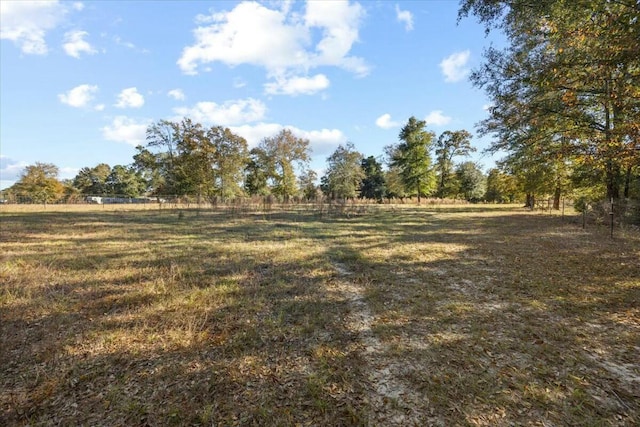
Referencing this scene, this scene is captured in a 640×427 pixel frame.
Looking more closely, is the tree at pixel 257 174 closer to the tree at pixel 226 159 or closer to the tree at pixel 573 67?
the tree at pixel 226 159

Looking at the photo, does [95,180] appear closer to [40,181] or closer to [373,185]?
[40,181]

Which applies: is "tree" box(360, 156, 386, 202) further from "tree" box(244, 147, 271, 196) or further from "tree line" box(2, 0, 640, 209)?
"tree" box(244, 147, 271, 196)

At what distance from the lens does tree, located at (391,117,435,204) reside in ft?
115

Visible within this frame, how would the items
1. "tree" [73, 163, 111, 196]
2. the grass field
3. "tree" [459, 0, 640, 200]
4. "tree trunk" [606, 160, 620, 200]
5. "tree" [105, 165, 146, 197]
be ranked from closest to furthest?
the grass field, "tree" [459, 0, 640, 200], "tree trunk" [606, 160, 620, 200], "tree" [105, 165, 146, 197], "tree" [73, 163, 111, 196]

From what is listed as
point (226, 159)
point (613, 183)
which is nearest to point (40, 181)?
point (226, 159)

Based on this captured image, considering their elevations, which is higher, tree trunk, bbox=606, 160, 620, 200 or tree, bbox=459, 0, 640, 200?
tree, bbox=459, 0, 640, 200

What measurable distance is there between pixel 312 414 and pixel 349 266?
4.56 meters

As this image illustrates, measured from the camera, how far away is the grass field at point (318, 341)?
239 cm

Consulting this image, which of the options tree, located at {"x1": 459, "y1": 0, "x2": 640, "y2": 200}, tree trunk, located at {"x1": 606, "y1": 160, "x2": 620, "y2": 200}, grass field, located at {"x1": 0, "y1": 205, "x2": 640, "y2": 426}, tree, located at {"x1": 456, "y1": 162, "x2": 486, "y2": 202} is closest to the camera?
grass field, located at {"x1": 0, "y1": 205, "x2": 640, "y2": 426}

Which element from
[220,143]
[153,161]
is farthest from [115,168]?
[220,143]

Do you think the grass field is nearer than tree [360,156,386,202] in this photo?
Yes

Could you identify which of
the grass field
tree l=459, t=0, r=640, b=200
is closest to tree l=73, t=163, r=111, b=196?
the grass field

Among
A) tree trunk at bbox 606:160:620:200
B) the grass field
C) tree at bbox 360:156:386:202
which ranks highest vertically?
tree at bbox 360:156:386:202

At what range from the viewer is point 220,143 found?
107ft
